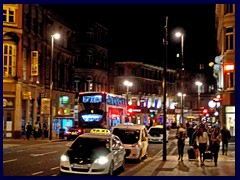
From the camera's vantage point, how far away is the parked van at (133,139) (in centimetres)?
2445

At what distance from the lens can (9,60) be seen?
48.0m

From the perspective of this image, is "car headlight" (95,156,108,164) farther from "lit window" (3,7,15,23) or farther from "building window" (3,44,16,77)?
"lit window" (3,7,15,23)

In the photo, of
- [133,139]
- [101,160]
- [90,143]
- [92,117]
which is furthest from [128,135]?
[92,117]

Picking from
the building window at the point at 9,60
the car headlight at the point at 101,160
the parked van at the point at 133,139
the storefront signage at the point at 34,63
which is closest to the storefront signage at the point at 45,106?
the storefront signage at the point at 34,63

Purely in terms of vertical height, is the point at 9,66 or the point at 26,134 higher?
the point at 9,66

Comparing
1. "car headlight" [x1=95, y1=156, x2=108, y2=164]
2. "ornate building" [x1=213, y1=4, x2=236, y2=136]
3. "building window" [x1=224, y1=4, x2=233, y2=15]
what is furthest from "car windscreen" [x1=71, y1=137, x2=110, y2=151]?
"building window" [x1=224, y1=4, x2=233, y2=15]

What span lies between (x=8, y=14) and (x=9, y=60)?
14.7 feet

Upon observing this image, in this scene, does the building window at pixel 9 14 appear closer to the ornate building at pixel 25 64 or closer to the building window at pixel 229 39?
the ornate building at pixel 25 64

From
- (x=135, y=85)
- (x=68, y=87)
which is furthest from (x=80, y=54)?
(x=135, y=85)

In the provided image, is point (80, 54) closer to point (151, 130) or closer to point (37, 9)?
point (37, 9)

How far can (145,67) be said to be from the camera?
112 meters

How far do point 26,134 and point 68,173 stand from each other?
31.8 meters

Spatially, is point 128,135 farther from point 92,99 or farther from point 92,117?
point 92,117

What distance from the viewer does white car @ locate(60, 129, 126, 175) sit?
1678 cm
